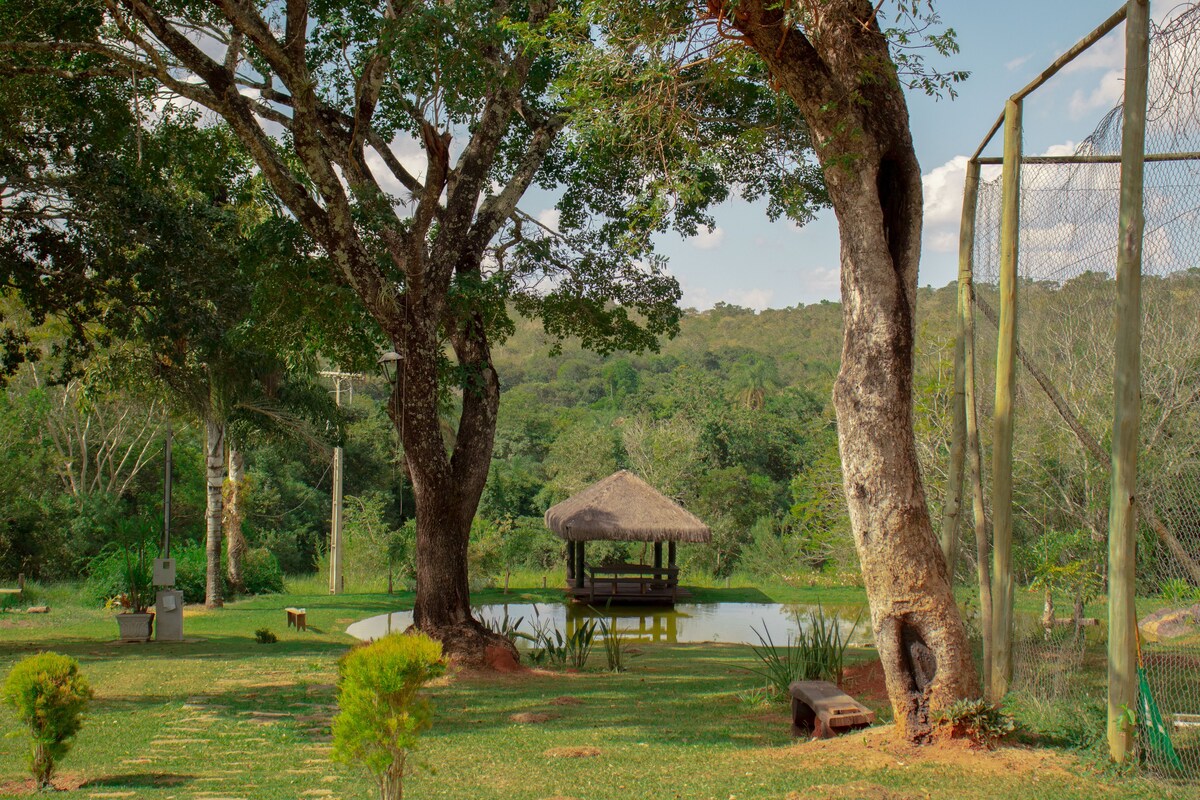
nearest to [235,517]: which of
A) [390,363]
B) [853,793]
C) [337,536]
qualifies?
[337,536]

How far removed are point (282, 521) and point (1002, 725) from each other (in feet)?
89.6

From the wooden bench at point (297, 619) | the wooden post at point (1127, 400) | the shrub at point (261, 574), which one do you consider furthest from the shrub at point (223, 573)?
the wooden post at point (1127, 400)

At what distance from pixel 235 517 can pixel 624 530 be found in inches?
315

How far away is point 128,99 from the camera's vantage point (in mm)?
9602

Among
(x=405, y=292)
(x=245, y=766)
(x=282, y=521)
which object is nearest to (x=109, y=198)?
(x=405, y=292)

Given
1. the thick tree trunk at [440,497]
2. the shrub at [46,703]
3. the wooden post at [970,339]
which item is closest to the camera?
the shrub at [46,703]

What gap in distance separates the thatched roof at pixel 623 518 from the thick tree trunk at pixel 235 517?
20.5 feet

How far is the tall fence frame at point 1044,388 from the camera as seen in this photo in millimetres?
4309

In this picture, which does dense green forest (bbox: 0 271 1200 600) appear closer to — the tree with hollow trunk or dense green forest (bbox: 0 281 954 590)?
dense green forest (bbox: 0 281 954 590)

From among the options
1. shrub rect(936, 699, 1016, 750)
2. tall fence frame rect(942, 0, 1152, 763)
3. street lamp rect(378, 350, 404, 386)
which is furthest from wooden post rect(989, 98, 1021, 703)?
street lamp rect(378, 350, 404, 386)

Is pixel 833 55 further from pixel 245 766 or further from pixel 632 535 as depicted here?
pixel 632 535

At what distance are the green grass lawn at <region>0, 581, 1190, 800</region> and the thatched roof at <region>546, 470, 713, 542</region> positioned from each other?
28.6 feet

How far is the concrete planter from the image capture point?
40.2ft

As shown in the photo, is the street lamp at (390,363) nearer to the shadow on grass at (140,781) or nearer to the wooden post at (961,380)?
the shadow on grass at (140,781)
